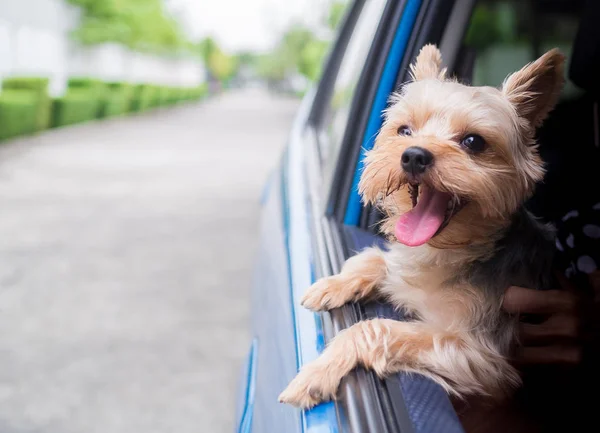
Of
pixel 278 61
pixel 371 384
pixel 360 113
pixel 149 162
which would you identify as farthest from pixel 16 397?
pixel 278 61

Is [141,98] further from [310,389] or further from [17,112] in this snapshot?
[310,389]

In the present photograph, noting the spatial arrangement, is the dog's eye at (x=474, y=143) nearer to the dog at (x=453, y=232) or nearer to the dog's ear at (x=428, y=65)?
the dog at (x=453, y=232)

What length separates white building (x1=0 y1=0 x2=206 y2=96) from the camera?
2342 cm

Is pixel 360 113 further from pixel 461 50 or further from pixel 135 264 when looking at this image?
pixel 135 264

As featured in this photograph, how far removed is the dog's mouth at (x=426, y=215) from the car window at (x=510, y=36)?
1007 mm

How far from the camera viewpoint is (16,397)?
3619mm

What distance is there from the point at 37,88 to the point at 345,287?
19.2 meters

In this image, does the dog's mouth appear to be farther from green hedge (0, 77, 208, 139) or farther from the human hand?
green hedge (0, 77, 208, 139)

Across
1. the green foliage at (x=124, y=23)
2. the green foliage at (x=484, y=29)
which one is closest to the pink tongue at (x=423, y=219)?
the green foliage at (x=484, y=29)

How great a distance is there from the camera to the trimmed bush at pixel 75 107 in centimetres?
2092

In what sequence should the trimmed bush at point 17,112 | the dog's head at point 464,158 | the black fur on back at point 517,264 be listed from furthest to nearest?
the trimmed bush at point 17,112 → the black fur on back at point 517,264 → the dog's head at point 464,158

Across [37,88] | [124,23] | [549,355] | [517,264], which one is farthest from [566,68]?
[124,23]

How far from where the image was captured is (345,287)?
1.79 metres

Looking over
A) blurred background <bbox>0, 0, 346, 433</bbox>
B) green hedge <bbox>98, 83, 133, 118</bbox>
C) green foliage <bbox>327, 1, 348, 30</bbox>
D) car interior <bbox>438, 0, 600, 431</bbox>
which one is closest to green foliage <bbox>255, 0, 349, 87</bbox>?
green foliage <bbox>327, 1, 348, 30</bbox>
